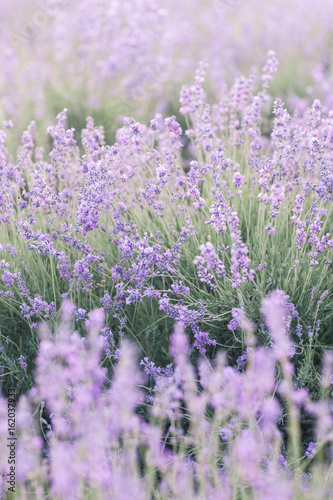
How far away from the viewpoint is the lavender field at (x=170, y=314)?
4.70ft

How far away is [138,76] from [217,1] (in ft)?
10.6

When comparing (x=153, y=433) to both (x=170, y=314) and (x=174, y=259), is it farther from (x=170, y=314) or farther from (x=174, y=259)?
(x=174, y=259)

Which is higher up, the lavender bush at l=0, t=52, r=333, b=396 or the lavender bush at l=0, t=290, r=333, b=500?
the lavender bush at l=0, t=52, r=333, b=396

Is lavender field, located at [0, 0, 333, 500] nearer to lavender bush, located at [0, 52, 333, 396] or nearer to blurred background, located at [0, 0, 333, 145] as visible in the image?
lavender bush, located at [0, 52, 333, 396]

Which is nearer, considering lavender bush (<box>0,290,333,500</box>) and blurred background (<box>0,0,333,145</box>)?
lavender bush (<box>0,290,333,500</box>)

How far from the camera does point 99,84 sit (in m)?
5.62

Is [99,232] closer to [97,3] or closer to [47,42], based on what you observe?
[97,3]

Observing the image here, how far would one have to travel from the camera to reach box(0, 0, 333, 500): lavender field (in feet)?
4.70

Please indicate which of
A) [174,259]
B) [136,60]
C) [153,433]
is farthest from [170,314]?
[136,60]

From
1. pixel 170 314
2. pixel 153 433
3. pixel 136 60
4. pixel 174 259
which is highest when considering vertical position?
pixel 136 60

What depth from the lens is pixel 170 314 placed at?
208 cm

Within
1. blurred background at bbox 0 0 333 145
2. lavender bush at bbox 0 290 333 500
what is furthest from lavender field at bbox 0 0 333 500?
blurred background at bbox 0 0 333 145

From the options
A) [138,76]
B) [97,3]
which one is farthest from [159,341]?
[97,3]

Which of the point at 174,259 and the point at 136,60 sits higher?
the point at 136,60
